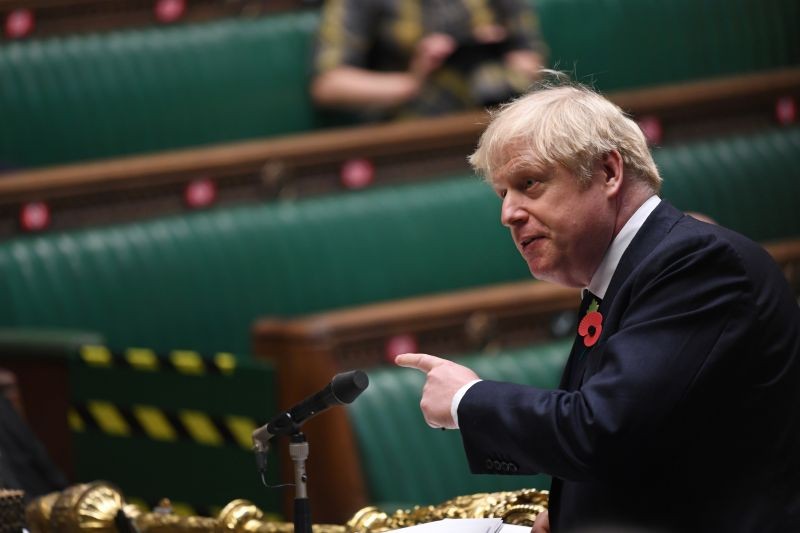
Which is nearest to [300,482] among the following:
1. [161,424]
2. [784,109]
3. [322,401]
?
[322,401]

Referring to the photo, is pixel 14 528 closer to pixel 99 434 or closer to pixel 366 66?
pixel 99 434

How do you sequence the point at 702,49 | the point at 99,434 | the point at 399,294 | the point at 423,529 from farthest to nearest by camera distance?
the point at 702,49
the point at 399,294
the point at 99,434
the point at 423,529

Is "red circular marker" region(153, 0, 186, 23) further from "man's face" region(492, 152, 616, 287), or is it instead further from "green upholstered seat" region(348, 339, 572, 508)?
"man's face" region(492, 152, 616, 287)

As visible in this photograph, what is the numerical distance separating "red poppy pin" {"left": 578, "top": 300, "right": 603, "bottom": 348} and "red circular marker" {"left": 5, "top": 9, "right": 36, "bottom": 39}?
6.92 ft

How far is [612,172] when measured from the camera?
1.10 metres

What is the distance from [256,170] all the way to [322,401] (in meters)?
1.58

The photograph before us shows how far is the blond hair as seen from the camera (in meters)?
1.07

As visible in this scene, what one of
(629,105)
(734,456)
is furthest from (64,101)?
(734,456)

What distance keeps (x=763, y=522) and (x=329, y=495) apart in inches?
45.8

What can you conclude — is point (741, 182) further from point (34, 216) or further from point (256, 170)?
point (34, 216)

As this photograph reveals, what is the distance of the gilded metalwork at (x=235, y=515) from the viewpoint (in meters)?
1.30

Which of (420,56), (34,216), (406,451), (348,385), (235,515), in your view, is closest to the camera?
(348,385)

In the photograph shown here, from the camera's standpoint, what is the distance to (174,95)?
117 inches

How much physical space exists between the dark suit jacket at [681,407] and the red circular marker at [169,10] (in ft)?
7.05
